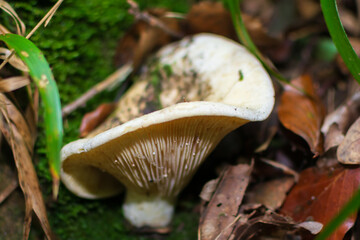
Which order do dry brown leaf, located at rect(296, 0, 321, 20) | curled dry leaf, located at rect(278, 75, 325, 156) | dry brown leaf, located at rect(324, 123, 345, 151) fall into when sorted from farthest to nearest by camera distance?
dry brown leaf, located at rect(296, 0, 321, 20) → curled dry leaf, located at rect(278, 75, 325, 156) → dry brown leaf, located at rect(324, 123, 345, 151)

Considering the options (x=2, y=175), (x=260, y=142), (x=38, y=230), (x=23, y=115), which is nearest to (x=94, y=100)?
(x=23, y=115)

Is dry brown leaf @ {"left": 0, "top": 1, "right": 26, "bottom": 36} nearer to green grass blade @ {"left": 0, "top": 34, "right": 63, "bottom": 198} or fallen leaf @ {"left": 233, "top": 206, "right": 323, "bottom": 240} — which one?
green grass blade @ {"left": 0, "top": 34, "right": 63, "bottom": 198}

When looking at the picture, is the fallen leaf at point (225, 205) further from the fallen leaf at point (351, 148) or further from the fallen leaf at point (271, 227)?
the fallen leaf at point (351, 148)

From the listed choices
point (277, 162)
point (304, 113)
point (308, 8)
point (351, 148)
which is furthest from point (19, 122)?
point (308, 8)

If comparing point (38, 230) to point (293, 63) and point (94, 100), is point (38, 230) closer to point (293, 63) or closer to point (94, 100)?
point (94, 100)

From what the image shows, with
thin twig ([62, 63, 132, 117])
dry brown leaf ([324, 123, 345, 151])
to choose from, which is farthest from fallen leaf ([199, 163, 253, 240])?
thin twig ([62, 63, 132, 117])

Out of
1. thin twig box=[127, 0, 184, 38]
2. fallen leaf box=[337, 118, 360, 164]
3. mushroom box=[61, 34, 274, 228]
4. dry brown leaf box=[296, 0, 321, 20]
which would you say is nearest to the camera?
mushroom box=[61, 34, 274, 228]
